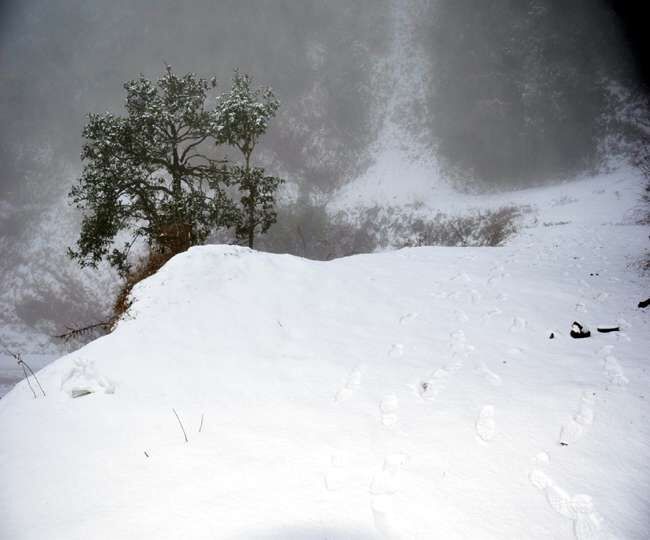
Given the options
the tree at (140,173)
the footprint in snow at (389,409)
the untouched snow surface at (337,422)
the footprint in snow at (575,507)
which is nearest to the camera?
the footprint in snow at (575,507)

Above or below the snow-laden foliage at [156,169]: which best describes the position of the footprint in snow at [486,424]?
below

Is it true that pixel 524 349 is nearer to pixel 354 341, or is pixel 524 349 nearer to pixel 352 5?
pixel 354 341

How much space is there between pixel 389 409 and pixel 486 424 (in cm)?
71

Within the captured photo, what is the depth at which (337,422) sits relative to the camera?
8.91 ft

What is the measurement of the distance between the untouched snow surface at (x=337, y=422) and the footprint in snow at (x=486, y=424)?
0.05 ft

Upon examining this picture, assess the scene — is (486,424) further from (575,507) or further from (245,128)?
(245,128)

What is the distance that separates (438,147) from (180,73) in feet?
95.3

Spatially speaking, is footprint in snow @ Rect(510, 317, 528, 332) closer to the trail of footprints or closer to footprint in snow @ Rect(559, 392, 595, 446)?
the trail of footprints

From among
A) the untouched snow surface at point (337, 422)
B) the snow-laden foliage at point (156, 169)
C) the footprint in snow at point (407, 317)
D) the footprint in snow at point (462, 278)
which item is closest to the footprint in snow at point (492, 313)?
the untouched snow surface at point (337, 422)

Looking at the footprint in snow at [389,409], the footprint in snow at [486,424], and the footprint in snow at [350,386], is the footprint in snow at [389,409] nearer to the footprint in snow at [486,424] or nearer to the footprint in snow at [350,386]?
the footprint in snow at [350,386]

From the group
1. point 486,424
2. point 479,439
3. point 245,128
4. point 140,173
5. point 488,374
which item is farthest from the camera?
point 245,128

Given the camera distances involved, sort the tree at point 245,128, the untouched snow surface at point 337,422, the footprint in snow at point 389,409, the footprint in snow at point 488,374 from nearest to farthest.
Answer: the untouched snow surface at point 337,422
the footprint in snow at point 389,409
the footprint in snow at point 488,374
the tree at point 245,128

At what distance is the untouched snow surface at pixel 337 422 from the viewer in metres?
1.85

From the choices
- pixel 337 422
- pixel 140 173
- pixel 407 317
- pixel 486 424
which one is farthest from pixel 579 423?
pixel 140 173
